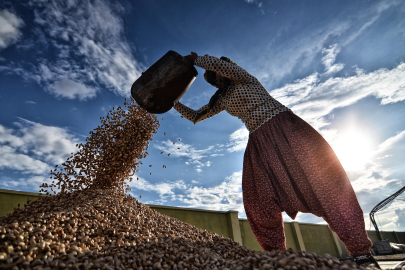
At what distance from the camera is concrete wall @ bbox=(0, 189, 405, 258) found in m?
3.53

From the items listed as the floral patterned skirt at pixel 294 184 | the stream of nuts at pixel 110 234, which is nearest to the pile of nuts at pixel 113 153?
the stream of nuts at pixel 110 234

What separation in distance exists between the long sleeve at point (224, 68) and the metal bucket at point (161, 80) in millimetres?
212

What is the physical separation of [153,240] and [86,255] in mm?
557

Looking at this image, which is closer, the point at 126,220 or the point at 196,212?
the point at 126,220

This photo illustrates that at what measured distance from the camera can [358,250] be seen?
55.2 inches

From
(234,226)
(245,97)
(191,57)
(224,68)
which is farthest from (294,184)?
(234,226)

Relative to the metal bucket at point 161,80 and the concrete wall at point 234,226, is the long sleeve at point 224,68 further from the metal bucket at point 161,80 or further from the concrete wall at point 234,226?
the concrete wall at point 234,226

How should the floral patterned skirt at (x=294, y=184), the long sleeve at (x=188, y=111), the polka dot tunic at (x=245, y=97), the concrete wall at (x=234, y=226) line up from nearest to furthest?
the floral patterned skirt at (x=294, y=184) → the polka dot tunic at (x=245, y=97) → the long sleeve at (x=188, y=111) → the concrete wall at (x=234, y=226)

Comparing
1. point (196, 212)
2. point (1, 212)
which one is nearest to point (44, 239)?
point (1, 212)

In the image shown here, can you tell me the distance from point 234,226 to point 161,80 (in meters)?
3.91

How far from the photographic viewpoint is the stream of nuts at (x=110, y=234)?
1205 mm

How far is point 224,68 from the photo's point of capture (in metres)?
2.01

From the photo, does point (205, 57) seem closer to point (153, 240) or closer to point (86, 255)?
point (153, 240)

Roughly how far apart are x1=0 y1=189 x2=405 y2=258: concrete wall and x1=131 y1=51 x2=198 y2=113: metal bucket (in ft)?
8.93
